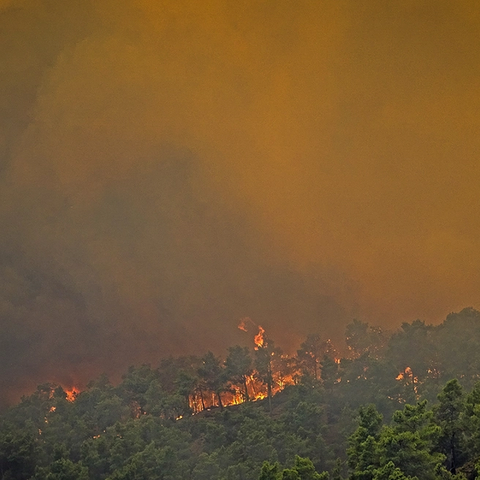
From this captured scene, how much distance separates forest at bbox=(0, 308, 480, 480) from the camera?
3806cm

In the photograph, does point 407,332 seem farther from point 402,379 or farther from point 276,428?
point 276,428

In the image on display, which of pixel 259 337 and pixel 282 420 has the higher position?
pixel 259 337

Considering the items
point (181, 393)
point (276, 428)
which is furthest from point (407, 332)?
point (181, 393)

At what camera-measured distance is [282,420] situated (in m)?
64.9

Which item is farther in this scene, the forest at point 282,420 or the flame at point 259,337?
the flame at point 259,337

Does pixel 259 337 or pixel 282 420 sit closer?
pixel 282 420

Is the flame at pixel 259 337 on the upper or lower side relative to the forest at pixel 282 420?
upper

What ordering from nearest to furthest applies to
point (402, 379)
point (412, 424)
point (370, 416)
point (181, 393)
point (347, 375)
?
point (412, 424) < point (370, 416) < point (402, 379) < point (347, 375) < point (181, 393)

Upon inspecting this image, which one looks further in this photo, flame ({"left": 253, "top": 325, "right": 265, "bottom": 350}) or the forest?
flame ({"left": 253, "top": 325, "right": 265, "bottom": 350})

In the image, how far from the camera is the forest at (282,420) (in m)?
38.1

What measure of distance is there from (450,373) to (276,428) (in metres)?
23.3

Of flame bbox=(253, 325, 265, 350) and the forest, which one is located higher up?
flame bbox=(253, 325, 265, 350)

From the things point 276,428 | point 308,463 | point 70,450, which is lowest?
point 308,463

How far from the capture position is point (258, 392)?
90.9 metres
